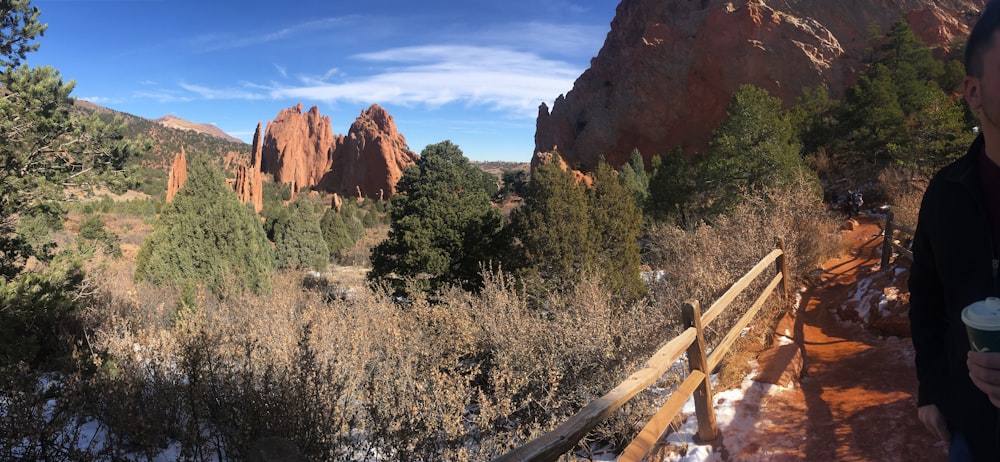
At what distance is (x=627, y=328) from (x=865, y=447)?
2.66 metres

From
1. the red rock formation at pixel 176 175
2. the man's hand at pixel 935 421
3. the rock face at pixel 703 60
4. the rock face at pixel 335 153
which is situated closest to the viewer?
the man's hand at pixel 935 421

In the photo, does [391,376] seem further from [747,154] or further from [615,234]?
[747,154]

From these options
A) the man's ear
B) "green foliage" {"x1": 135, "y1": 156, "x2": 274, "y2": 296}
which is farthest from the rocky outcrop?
the man's ear

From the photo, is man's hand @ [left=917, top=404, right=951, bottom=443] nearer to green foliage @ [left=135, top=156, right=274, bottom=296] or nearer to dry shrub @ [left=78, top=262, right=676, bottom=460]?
dry shrub @ [left=78, top=262, right=676, bottom=460]

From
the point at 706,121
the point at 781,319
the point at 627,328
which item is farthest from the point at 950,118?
the point at 706,121

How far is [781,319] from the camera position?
577cm

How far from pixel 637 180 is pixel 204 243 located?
28.2m

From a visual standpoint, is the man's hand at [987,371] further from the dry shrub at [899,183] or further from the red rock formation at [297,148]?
the red rock formation at [297,148]

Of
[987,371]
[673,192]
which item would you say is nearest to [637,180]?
[673,192]

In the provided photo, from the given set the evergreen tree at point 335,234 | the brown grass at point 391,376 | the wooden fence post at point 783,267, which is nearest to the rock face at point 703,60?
the evergreen tree at point 335,234

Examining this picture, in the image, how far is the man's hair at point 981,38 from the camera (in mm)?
1064

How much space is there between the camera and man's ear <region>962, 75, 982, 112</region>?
112cm

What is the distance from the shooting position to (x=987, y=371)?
38.2 inches

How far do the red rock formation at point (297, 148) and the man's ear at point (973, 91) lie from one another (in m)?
104
